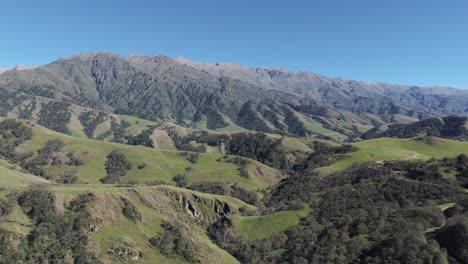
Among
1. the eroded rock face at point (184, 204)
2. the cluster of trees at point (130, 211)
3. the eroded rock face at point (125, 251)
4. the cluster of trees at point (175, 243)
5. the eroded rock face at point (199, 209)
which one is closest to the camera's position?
the eroded rock face at point (125, 251)

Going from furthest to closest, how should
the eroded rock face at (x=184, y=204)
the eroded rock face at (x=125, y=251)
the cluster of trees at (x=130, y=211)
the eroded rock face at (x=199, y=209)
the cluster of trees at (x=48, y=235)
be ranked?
the eroded rock face at (x=199, y=209), the eroded rock face at (x=184, y=204), the cluster of trees at (x=130, y=211), the eroded rock face at (x=125, y=251), the cluster of trees at (x=48, y=235)

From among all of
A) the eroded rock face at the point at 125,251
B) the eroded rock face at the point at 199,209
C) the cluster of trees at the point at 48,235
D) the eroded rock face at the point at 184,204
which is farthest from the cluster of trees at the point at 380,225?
the cluster of trees at the point at 48,235

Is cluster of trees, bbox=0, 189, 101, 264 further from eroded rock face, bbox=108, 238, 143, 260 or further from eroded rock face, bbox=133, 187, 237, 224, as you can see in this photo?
eroded rock face, bbox=133, 187, 237, 224

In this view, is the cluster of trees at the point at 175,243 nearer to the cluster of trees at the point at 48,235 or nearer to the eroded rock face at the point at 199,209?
the cluster of trees at the point at 48,235

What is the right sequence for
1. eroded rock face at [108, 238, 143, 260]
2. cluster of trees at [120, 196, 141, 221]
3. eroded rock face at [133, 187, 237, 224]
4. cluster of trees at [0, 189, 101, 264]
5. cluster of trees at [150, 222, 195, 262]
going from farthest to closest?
eroded rock face at [133, 187, 237, 224] < cluster of trees at [120, 196, 141, 221] < cluster of trees at [150, 222, 195, 262] < eroded rock face at [108, 238, 143, 260] < cluster of trees at [0, 189, 101, 264]

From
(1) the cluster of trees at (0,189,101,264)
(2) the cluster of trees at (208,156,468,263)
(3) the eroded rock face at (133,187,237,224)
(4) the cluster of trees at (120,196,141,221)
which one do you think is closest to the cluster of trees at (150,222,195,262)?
(4) the cluster of trees at (120,196,141,221)

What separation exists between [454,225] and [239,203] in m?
103

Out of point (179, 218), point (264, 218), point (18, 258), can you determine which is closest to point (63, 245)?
point (18, 258)

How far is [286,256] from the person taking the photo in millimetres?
139125

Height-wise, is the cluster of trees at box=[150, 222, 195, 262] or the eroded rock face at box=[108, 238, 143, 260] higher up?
the eroded rock face at box=[108, 238, 143, 260]

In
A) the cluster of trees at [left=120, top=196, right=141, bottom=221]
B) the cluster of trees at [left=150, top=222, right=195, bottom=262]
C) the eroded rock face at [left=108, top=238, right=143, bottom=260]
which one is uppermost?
the cluster of trees at [left=120, top=196, right=141, bottom=221]

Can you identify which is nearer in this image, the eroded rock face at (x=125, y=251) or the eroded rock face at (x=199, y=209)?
the eroded rock face at (x=125, y=251)

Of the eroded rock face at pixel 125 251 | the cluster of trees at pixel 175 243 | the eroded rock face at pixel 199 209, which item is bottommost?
the eroded rock face at pixel 199 209

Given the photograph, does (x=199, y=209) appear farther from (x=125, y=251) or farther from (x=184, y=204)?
(x=125, y=251)
